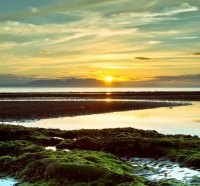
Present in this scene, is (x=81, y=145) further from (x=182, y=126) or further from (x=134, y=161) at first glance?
(x=182, y=126)

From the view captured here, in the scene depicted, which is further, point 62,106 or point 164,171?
point 62,106

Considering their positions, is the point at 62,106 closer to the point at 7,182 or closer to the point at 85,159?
the point at 85,159

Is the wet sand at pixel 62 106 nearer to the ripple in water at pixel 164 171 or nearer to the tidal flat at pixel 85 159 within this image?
the tidal flat at pixel 85 159

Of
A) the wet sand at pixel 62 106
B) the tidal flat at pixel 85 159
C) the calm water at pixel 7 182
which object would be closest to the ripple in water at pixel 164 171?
the tidal flat at pixel 85 159

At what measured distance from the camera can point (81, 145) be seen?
28469 mm

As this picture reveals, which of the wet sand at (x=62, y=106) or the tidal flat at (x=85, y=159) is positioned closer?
the tidal flat at (x=85, y=159)

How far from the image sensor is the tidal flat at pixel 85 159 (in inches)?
668

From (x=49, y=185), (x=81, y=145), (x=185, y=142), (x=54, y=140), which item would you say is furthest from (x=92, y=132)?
(x=49, y=185)

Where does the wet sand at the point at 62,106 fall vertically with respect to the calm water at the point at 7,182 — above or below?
above

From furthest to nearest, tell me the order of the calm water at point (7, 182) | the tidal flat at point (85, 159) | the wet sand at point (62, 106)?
the wet sand at point (62, 106) → the calm water at point (7, 182) → the tidal flat at point (85, 159)

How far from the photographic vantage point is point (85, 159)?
65.9 feet

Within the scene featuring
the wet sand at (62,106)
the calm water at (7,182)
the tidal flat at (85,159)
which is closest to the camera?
the tidal flat at (85,159)

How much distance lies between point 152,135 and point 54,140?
8828 mm

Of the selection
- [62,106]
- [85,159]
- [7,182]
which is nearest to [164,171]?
[85,159]
